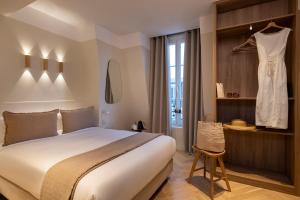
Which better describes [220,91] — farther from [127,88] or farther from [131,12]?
[127,88]

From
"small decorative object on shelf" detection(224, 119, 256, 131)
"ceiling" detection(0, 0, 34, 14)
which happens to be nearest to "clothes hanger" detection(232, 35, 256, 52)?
"small decorative object on shelf" detection(224, 119, 256, 131)

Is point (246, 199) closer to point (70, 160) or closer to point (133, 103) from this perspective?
point (70, 160)

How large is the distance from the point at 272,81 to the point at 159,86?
212 centimetres

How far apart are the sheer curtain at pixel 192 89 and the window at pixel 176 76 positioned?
211 millimetres

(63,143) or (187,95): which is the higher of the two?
(187,95)

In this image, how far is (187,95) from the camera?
3.62 meters

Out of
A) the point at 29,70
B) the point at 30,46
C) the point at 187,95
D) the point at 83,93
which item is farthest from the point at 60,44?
the point at 187,95

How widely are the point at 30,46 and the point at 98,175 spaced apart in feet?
8.12

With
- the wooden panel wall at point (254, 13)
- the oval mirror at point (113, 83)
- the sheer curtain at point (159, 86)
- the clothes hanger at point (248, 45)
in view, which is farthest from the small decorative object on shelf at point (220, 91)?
the oval mirror at point (113, 83)

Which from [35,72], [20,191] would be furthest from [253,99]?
[35,72]

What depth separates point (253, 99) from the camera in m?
2.46

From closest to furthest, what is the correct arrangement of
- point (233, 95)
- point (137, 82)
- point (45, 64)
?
1. point (233, 95)
2. point (45, 64)
3. point (137, 82)

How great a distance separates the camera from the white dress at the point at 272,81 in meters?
2.14

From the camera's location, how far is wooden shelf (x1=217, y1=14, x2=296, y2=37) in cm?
221
